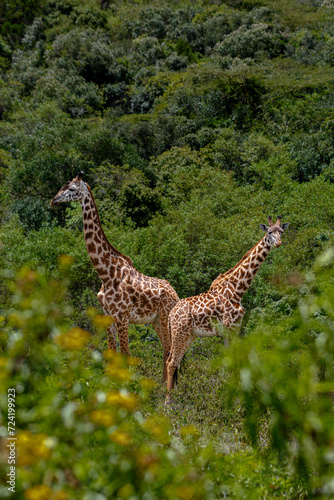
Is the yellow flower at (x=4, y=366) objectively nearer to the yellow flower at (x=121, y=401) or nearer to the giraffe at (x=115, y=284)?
the yellow flower at (x=121, y=401)

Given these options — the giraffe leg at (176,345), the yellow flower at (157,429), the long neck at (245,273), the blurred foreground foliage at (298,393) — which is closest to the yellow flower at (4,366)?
the yellow flower at (157,429)

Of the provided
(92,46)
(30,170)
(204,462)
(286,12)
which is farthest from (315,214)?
(286,12)

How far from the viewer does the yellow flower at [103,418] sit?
2189mm

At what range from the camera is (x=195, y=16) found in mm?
36438

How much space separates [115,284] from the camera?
6.76 m

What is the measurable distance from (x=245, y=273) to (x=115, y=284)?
6.59ft

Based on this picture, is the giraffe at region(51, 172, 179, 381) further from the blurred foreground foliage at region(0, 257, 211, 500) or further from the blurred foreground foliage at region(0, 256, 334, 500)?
the blurred foreground foliage at region(0, 257, 211, 500)

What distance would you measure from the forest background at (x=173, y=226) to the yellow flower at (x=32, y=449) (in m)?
0.01

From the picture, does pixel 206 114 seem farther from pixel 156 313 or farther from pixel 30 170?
pixel 156 313

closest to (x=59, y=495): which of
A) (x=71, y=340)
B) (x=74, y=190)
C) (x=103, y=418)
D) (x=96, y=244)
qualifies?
(x=103, y=418)

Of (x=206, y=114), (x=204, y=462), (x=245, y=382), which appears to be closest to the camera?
(x=245, y=382)

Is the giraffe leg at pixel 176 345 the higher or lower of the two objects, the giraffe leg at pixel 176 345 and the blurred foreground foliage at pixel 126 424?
the lower

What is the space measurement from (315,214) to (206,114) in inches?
500

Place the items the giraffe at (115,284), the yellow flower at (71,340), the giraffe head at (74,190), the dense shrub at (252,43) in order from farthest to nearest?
the dense shrub at (252,43) < the giraffe at (115,284) < the giraffe head at (74,190) < the yellow flower at (71,340)
